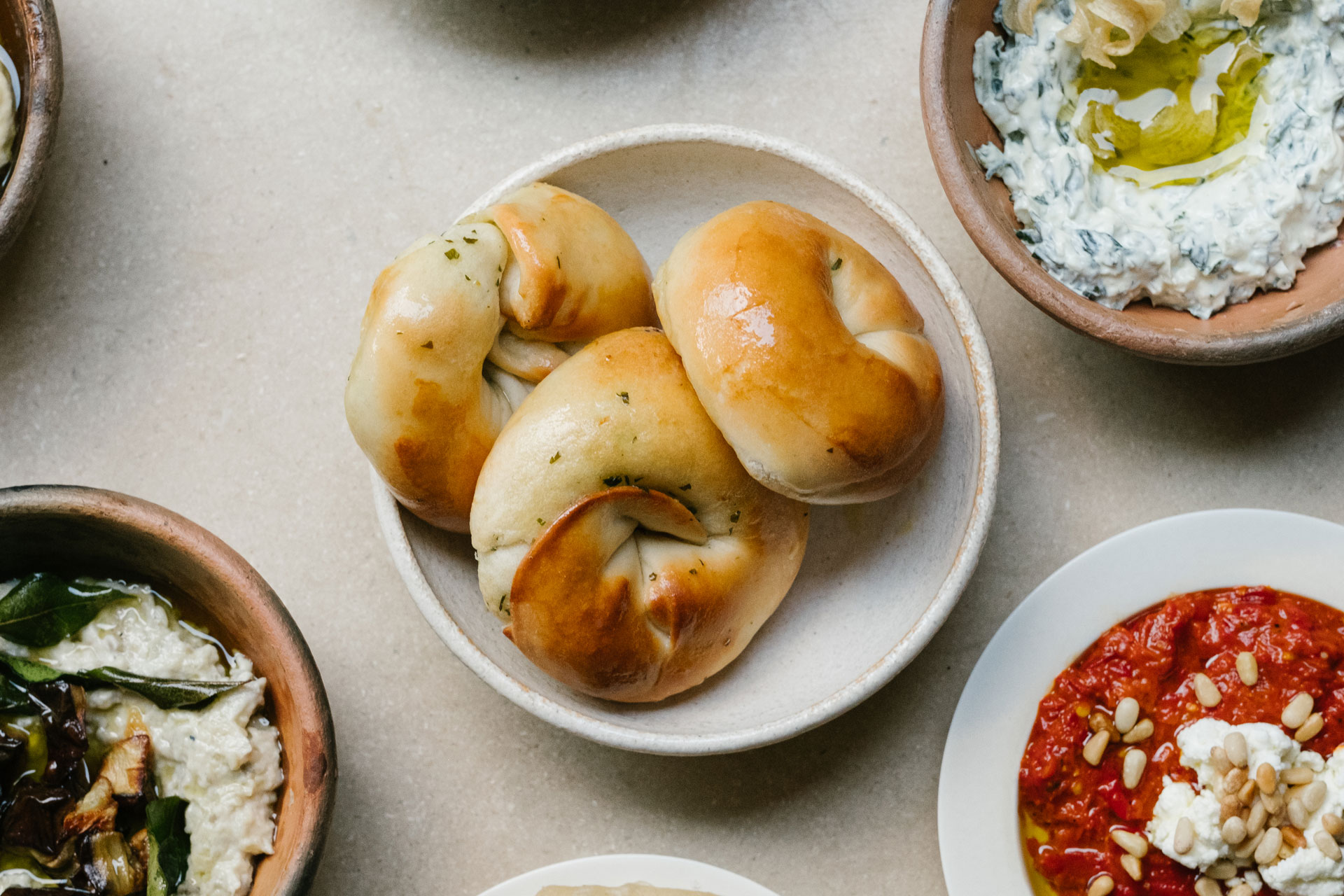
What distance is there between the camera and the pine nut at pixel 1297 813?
4.96ft

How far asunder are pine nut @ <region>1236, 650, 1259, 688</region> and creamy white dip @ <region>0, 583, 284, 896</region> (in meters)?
1.31

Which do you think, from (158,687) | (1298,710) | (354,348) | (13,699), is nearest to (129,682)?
(158,687)

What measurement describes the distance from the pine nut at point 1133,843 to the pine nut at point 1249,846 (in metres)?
0.12

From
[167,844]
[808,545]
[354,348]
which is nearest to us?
[167,844]

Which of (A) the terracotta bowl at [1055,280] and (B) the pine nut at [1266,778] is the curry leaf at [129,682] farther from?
(B) the pine nut at [1266,778]

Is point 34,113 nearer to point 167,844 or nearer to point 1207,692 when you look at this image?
point 167,844

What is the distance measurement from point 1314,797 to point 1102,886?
31cm

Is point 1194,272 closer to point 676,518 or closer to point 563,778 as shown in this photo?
point 676,518

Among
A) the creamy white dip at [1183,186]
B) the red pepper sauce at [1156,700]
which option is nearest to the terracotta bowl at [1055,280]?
the creamy white dip at [1183,186]

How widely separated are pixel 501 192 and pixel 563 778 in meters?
0.86

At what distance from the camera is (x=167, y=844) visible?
1.37 meters

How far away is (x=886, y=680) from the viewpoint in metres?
1.42

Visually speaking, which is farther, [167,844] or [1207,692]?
[1207,692]

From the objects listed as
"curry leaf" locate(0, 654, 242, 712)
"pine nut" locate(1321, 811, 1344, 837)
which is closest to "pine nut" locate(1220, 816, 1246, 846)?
"pine nut" locate(1321, 811, 1344, 837)
